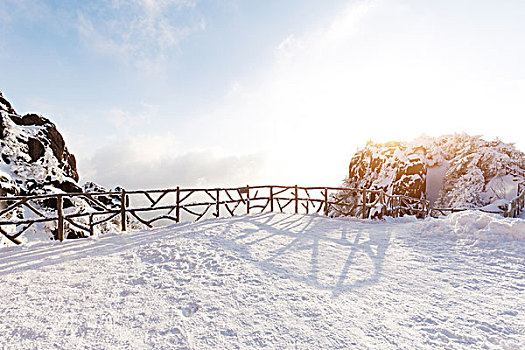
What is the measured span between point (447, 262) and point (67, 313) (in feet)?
20.6

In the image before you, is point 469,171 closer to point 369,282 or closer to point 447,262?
point 447,262

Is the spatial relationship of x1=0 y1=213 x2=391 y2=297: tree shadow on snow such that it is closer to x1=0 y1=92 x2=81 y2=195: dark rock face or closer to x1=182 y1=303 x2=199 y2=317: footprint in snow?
x1=182 y1=303 x2=199 y2=317: footprint in snow

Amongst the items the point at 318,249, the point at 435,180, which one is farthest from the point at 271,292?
the point at 435,180

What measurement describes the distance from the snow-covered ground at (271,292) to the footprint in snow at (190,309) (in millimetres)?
21

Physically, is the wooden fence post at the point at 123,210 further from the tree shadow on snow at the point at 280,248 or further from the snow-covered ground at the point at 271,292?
the snow-covered ground at the point at 271,292

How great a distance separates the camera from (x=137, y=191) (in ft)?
27.6

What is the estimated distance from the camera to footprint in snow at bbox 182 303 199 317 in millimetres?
2926

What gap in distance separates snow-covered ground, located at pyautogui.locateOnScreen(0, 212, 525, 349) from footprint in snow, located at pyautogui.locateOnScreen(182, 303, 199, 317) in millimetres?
21

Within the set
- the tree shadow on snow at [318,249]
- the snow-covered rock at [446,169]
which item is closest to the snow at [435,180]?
the snow-covered rock at [446,169]

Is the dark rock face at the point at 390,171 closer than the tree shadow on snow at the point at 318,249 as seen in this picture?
No

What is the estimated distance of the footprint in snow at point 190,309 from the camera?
2926 mm

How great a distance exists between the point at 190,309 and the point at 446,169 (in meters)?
27.4

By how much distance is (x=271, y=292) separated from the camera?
3.42m

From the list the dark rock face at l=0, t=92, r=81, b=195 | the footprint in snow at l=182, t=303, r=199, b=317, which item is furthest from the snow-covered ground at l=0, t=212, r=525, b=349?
the dark rock face at l=0, t=92, r=81, b=195
